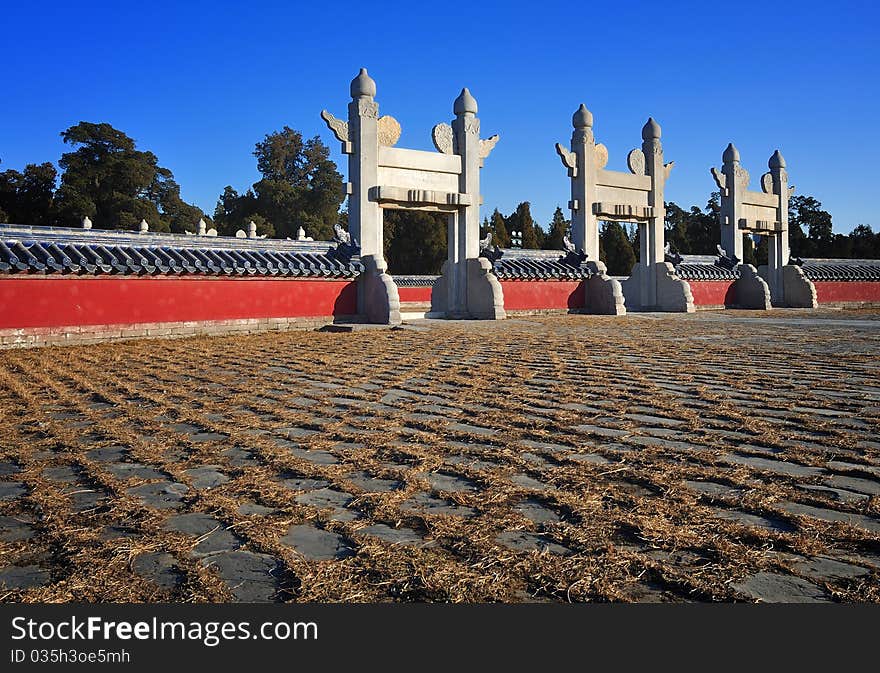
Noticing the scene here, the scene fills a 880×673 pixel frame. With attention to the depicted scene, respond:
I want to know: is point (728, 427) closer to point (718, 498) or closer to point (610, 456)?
point (610, 456)

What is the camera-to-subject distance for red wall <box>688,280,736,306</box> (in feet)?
69.3

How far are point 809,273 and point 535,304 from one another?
12.2 m

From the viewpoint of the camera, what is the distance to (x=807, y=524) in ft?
7.14

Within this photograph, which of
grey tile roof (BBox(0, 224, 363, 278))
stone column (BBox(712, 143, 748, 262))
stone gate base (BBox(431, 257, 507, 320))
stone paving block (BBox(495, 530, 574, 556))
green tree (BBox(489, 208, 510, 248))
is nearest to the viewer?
stone paving block (BBox(495, 530, 574, 556))

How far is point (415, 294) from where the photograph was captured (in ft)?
92.7

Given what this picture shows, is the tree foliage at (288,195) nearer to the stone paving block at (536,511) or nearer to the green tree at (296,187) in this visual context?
the green tree at (296,187)

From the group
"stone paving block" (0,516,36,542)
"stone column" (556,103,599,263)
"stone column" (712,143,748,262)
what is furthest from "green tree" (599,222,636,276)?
"stone paving block" (0,516,36,542)

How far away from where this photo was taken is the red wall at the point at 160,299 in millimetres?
9336

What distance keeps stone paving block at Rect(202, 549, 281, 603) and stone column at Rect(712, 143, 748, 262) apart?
76.7 ft

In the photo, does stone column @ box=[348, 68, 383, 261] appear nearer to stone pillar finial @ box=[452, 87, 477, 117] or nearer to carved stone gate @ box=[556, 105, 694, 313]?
stone pillar finial @ box=[452, 87, 477, 117]

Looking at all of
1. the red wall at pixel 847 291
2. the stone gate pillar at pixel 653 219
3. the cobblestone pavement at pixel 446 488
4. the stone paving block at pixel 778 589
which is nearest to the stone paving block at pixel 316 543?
the cobblestone pavement at pixel 446 488

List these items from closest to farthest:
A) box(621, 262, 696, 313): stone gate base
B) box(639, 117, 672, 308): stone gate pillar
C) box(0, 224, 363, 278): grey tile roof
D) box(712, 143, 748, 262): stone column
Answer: box(0, 224, 363, 278): grey tile roof → box(621, 262, 696, 313): stone gate base → box(639, 117, 672, 308): stone gate pillar → box(712, 143, 748, 262): stone column

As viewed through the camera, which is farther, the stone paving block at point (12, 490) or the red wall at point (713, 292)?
the red wall at point (713, 292)

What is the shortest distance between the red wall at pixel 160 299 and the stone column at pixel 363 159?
1.53m
